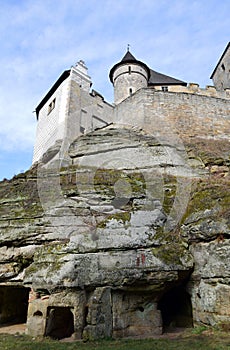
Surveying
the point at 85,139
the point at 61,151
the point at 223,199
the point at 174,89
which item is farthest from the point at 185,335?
the point at 174,89

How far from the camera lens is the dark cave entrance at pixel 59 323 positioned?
7074 millimetres

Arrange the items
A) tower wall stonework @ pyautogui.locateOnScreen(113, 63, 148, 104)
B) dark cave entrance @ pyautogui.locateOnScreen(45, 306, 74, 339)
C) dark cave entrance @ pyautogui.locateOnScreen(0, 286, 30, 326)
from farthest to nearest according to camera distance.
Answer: tower wall stonework @ pyautogui.locateOnScreen(113, 63, 148, 104), dark cave entrance @ pyautogui.locateOnScreen(0, 286, 30, 326), dark cave entrance @ pyautogui.locateOnScreen(45, 306, 74, 339)

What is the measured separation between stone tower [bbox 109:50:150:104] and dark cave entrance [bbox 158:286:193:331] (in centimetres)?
1631

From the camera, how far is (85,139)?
15.3 meters

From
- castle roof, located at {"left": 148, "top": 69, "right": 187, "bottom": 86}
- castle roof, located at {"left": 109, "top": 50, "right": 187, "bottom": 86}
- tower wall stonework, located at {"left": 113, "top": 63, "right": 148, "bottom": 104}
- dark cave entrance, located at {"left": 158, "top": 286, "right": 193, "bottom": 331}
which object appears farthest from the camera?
castle roof, located at {"left": 148, "top": 69, "right": 187, "bottom": 86}

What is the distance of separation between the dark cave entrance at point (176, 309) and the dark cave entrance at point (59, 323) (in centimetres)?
268

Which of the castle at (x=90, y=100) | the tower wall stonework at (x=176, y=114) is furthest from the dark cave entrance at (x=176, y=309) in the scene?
the castle at (x=90, y=100)

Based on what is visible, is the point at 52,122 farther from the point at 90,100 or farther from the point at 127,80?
the point at 127,80

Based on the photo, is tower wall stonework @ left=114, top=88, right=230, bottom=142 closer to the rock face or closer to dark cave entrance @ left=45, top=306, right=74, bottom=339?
the rock face

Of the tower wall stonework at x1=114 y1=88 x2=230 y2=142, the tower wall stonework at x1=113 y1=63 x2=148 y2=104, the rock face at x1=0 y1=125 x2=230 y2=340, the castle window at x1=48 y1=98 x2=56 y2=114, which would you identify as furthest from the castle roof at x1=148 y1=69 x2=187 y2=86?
the rock face at x1=0 y1=125 x2=230 y2=340

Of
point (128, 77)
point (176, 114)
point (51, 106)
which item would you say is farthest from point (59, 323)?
point (128, 77)

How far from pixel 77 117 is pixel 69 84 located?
250 cm

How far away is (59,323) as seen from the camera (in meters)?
7.49

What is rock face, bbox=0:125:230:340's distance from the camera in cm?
695
